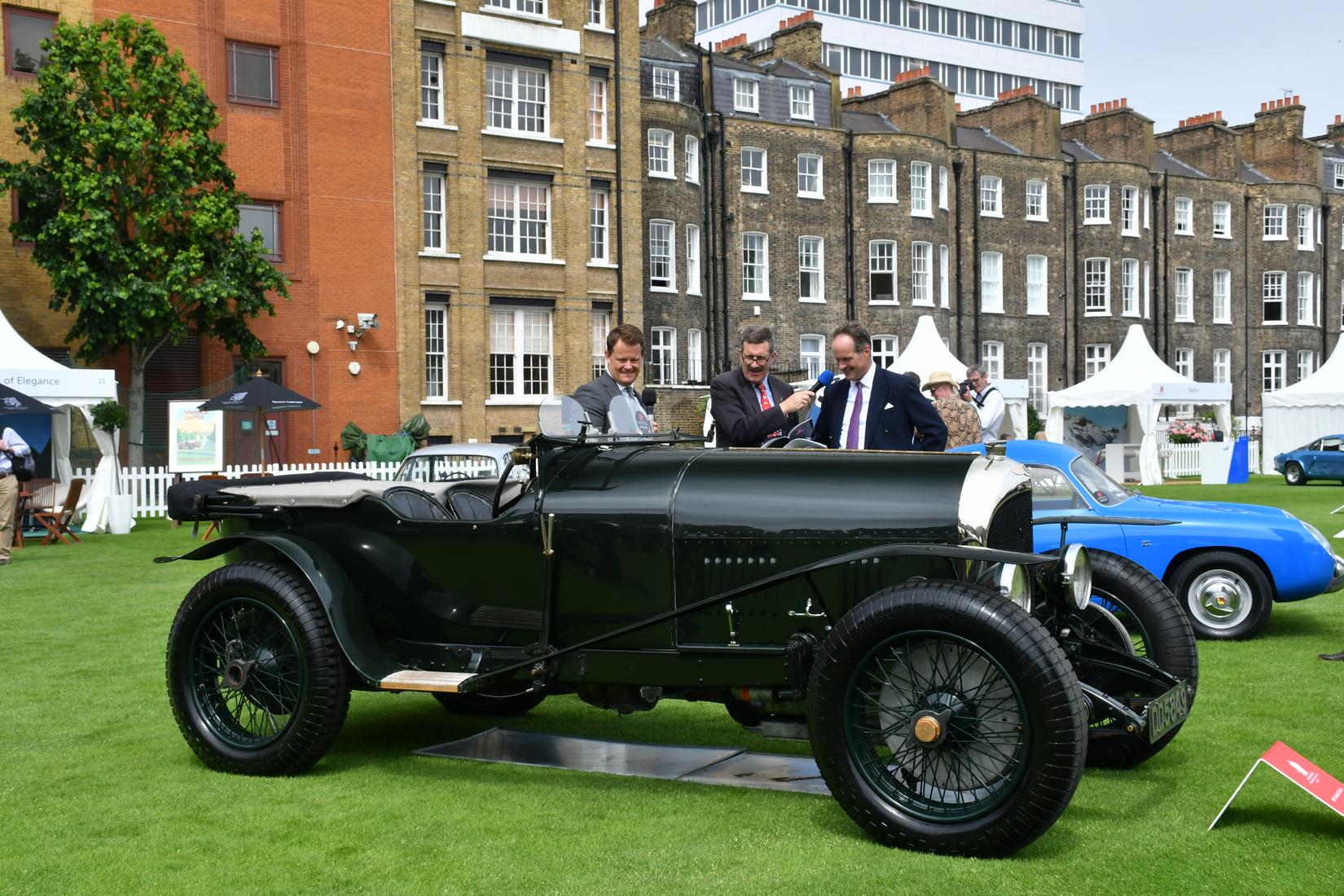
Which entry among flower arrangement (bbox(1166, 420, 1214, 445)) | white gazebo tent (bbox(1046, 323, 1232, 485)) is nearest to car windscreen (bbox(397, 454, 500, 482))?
white gazebo tent (bbox(1046, 323, 1232, 485))

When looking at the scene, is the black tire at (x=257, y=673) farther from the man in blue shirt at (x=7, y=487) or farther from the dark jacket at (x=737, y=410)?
the man in blue shirt at (x=7, y=487)

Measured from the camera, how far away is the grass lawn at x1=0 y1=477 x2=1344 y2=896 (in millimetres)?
4250

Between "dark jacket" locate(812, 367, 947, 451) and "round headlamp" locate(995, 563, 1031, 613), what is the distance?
1.93 metres

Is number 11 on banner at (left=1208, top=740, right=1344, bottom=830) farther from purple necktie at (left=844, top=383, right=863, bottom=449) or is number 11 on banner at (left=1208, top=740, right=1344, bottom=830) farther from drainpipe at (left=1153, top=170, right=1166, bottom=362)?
drainpipe at (left=1153, top=170, right=1166, bottom=362)

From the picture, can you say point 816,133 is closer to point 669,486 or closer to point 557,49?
point 557,49

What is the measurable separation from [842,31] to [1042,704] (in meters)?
68.1

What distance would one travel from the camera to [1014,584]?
495 cm

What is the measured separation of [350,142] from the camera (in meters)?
31.5

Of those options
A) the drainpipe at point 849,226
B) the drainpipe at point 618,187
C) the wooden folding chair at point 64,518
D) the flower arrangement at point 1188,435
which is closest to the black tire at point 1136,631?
the wooden folding chair at point 64,518

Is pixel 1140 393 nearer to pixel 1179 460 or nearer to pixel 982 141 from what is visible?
pixel 1179 460

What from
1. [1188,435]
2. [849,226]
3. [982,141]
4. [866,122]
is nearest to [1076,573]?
[1188,435]

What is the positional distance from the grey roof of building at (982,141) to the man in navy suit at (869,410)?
142 feet

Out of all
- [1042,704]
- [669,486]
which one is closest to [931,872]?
[1042,704]

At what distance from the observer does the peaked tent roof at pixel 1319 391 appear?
113ft
